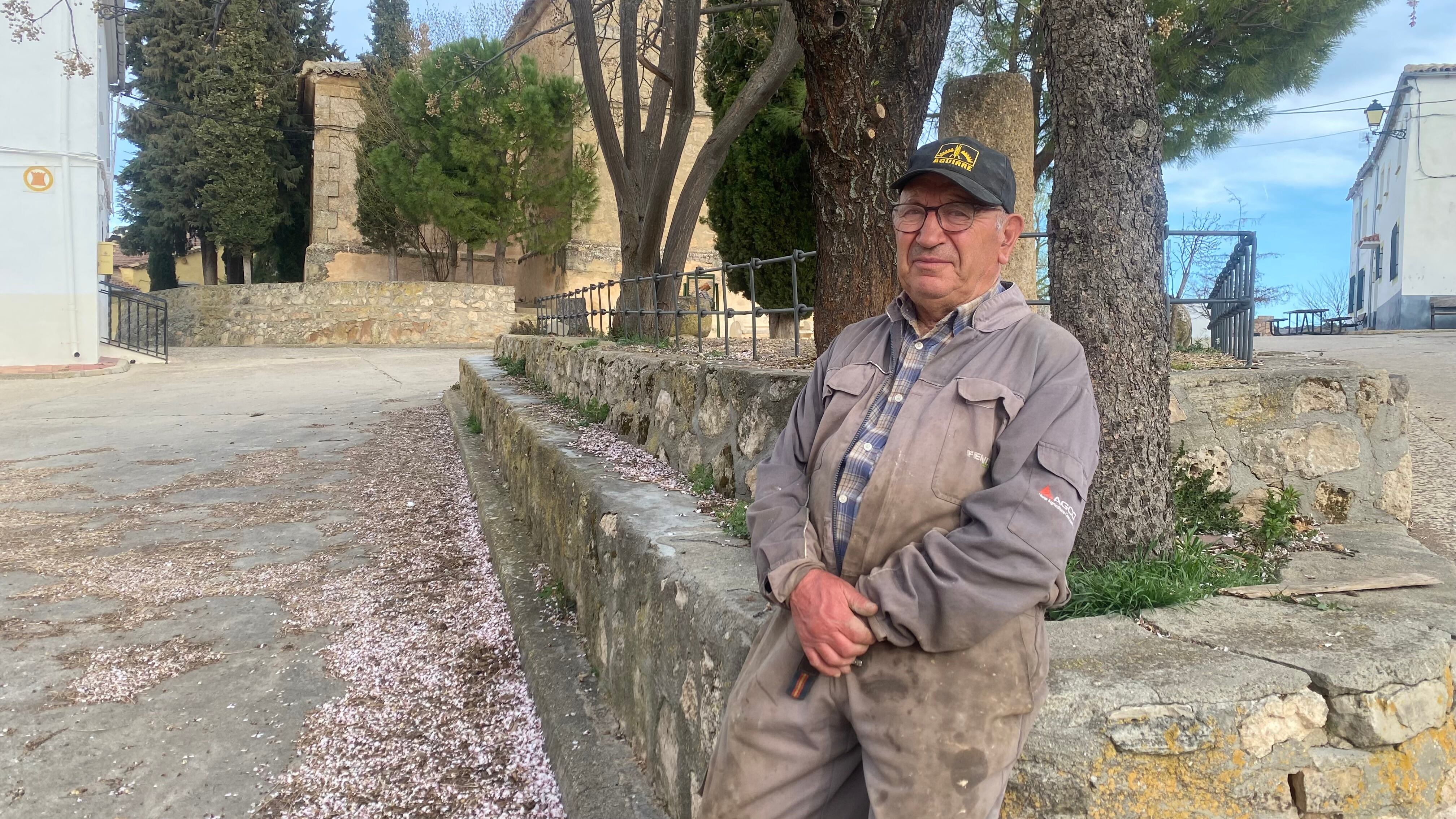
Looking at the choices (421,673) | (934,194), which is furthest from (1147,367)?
(421,673)

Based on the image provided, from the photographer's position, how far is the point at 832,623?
145cm

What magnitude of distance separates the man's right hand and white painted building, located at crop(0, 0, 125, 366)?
16352 mm

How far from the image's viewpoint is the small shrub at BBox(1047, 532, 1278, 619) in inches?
83.0

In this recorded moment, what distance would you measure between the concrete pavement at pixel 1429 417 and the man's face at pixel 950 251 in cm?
229

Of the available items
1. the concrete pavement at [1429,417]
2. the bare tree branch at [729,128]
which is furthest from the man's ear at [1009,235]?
the bare tree branch at [729,128]

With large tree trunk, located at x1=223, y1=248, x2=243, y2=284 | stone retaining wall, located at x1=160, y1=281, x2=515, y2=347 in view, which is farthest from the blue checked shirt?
large tree trunk, located at x1=223, y1=248, x2=243, y2=284

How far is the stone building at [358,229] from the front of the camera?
71.4ft

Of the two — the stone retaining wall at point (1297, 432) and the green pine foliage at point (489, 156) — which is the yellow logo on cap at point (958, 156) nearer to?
the stone retaining wall at point (1297, 432)

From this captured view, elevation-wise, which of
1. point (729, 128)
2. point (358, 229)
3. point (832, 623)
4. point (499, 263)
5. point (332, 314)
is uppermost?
point (358, 229)

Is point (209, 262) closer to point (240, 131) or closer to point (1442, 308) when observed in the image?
point (240, 131)

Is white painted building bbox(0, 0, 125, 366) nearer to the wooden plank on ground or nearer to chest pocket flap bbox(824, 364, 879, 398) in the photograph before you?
chest pocket flap bbox(824, 364, 879, 398)

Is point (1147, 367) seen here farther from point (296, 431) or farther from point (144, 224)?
point (144, 224)

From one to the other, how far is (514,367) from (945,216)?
28.3 ft

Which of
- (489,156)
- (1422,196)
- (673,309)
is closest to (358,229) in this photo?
(489,156)
